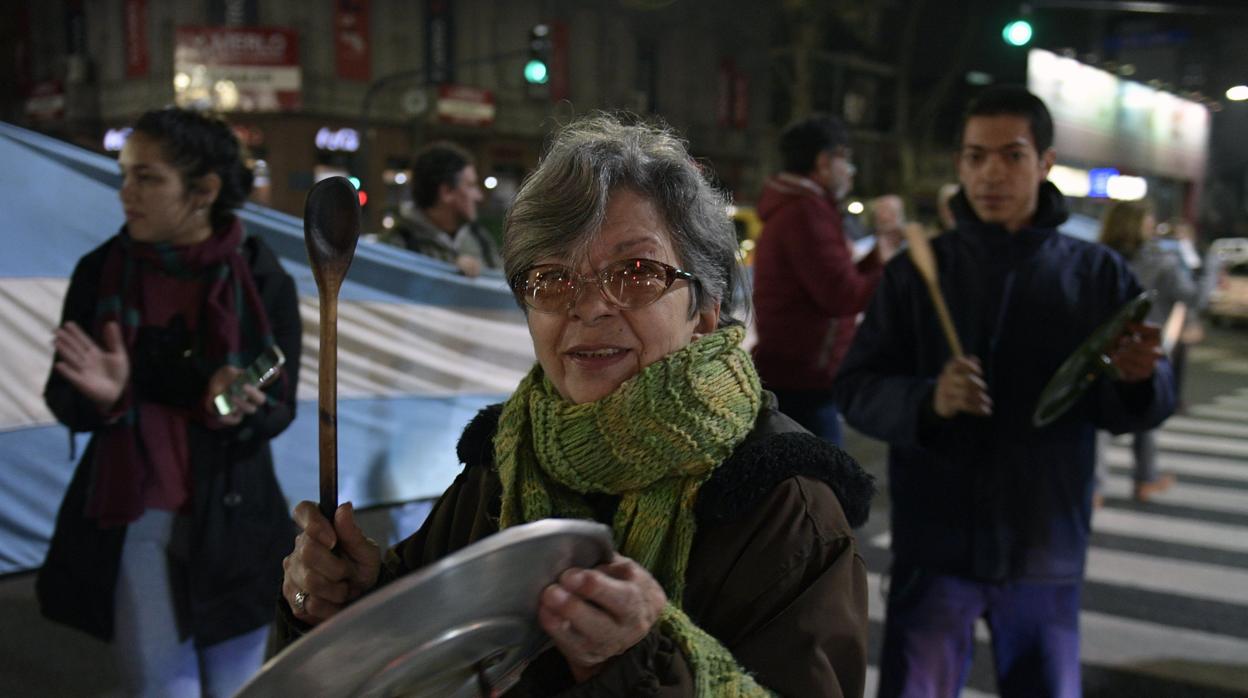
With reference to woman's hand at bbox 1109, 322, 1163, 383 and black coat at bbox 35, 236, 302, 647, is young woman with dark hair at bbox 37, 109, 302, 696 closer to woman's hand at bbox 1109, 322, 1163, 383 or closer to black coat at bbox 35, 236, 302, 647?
black coat at bbox 35, 236, 302, 647

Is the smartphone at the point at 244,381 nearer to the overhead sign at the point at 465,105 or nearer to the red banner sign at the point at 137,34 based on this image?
the overhead sign at the point at 465,105

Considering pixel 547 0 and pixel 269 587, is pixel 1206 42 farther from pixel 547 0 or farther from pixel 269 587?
pixel 269 587

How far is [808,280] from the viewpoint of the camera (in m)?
4.11

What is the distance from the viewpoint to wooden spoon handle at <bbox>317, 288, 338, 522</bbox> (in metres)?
1.23

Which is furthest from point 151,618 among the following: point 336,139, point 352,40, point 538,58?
point 352,40

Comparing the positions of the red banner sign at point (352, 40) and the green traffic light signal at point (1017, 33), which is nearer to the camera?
the green traffic light signal at point (1017, 33)

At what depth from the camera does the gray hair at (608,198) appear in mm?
1487

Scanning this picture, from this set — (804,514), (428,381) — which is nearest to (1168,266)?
(428,381)

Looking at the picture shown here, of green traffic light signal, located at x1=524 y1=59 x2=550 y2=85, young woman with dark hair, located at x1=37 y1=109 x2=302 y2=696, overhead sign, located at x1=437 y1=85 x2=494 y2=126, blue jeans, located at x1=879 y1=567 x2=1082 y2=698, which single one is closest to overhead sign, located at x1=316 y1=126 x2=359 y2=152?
overhead sign, located at x1=437 y1=85 x2=494 y2=126

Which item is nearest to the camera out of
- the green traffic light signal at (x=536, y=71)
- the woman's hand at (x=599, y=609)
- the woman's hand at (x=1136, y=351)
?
the woman's hand at (x=599, y=609)

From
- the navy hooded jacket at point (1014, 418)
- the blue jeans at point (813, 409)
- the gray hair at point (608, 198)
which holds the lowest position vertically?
the blue jeans at point (813, 409)

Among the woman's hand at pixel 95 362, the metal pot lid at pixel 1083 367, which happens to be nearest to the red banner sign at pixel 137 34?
the woman's hand at pixel 95 362

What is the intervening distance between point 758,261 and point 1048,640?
7.01 ft

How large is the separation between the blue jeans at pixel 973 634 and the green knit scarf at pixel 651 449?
147 centimetres
